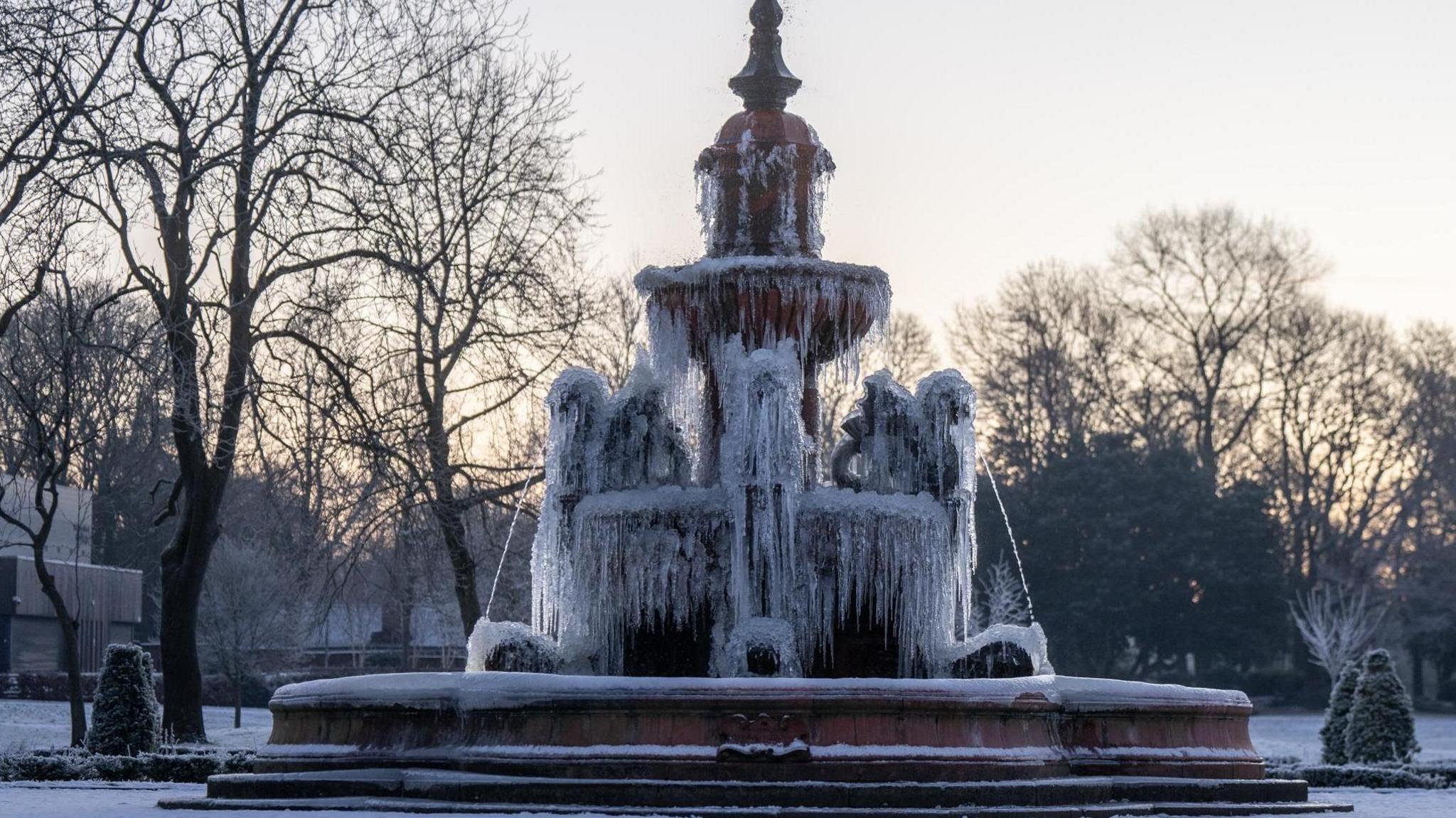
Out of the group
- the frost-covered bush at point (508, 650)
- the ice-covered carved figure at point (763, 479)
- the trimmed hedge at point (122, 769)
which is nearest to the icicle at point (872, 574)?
the ice-covered carved figure at point (763, 479)

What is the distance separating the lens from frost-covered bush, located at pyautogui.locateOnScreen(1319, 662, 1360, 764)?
973 inches

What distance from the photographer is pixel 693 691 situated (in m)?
10.2

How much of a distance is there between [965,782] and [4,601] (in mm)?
41776

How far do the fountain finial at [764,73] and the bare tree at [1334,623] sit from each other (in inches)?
1282

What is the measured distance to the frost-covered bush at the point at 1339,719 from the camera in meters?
24.7

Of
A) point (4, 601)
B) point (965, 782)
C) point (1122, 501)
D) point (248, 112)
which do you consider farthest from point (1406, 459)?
point (965, 782)

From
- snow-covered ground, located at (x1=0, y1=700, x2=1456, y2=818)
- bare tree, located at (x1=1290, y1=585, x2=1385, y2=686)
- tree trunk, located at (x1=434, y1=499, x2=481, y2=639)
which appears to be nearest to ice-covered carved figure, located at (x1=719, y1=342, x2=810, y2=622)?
snow-covered ground, located at (x1=0, y1=700, x2=1456, y2=818)

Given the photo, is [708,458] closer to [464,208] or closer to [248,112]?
[248,112]

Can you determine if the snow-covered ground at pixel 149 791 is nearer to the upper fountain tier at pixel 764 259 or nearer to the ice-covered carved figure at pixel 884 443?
the ice-covered carved figure at pixel 884 443

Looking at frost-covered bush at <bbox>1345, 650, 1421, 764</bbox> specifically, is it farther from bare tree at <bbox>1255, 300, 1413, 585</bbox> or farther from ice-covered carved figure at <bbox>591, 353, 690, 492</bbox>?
bare tree at <bbox>1255, 300, 1413, 585</bbox>

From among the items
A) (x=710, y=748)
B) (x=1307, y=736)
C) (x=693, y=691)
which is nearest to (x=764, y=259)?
(x=693, y=691)

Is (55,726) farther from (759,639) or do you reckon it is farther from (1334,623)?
(1334,623)

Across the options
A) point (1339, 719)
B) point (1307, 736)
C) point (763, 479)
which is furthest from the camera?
point (1307, 736)

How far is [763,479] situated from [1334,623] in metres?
37.2
